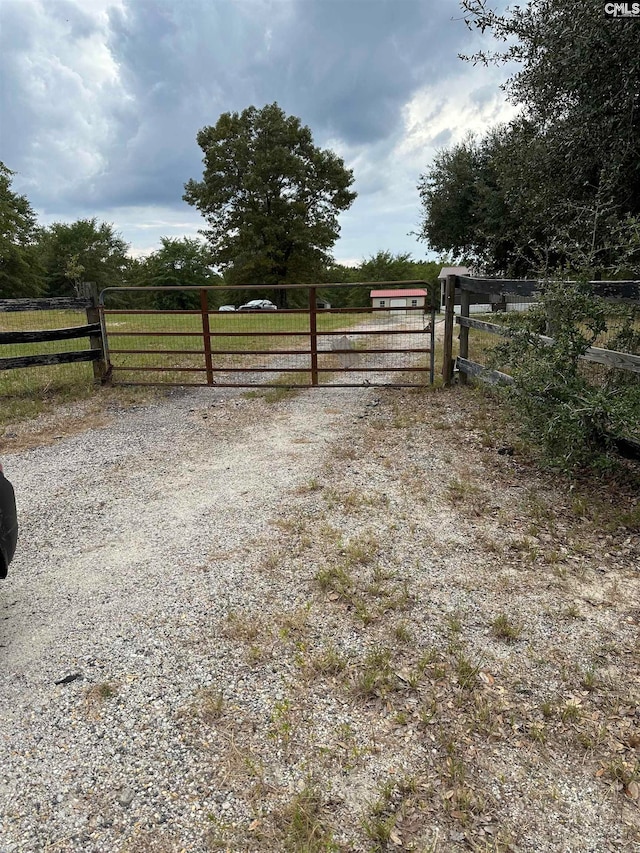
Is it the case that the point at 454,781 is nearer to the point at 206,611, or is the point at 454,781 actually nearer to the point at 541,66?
the point at 206,611

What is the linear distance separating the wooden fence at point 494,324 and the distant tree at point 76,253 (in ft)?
163

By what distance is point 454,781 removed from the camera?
5.69 feet

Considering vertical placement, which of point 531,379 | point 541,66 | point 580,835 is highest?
point 541,66

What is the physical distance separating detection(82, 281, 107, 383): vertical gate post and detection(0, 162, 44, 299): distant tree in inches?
1540

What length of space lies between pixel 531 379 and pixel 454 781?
283cm

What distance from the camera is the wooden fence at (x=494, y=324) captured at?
11.9 feet

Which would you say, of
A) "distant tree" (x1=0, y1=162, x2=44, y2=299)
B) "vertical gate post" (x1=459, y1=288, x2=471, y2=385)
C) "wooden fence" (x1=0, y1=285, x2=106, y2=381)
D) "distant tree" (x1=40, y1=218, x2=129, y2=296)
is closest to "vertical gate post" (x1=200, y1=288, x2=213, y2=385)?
"wooden fence" (x1=0, y1=285, x2=106, y2=381)

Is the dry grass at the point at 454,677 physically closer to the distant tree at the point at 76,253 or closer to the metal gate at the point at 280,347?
the metal gate at the point at 280,347

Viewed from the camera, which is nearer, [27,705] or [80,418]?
[27,705]

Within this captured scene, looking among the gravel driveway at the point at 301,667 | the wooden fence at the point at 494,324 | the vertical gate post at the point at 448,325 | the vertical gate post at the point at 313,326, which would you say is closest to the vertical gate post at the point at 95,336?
the vertical gate post at the point at 313,326

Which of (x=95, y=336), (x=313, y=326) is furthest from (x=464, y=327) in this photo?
(x=95, y=336)

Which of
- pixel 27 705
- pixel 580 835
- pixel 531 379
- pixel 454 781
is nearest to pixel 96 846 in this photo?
pixel 27 705

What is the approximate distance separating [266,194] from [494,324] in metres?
34.4

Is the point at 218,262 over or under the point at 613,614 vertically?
over
